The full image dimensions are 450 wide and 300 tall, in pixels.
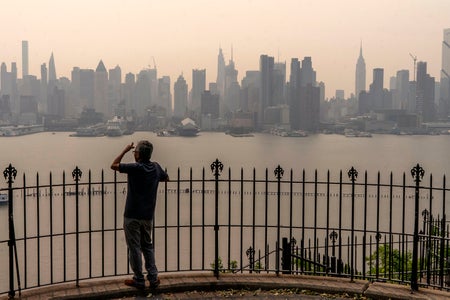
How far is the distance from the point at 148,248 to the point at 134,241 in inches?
8.3

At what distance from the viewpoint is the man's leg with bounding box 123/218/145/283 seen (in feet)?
22.8

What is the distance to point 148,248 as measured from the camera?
7.10 metres

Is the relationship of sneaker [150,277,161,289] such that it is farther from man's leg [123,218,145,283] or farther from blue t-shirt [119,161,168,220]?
blue t-shirt [119,161,168,220]

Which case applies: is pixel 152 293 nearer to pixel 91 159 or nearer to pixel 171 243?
pixel 171 243

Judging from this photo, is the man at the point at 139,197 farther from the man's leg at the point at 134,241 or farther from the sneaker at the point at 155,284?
the sneaker at the point at 155,284

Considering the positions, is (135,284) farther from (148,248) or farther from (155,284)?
(148,248)

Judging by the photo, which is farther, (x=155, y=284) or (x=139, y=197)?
(x=155, y=284)

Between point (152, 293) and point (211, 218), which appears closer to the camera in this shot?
point (152, 293)

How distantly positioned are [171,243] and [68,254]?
255 inches

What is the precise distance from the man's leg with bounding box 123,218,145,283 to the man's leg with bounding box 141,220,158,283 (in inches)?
2.8

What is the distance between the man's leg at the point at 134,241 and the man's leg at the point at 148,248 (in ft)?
0.23

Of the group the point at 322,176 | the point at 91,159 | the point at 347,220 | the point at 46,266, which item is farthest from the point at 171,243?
the point at 91,159

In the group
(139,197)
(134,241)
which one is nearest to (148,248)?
(134,241)

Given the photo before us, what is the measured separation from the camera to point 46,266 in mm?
34250
